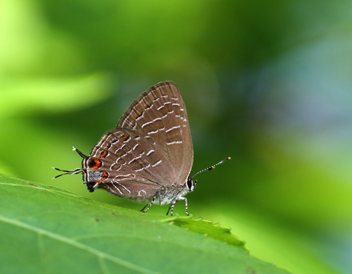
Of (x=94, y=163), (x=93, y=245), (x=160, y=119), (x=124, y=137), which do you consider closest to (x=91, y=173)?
(x=94, y=163)

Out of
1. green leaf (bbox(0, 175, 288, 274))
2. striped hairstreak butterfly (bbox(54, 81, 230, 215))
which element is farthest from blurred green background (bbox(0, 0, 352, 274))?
green leaf (bbox(0, 175, 288, 274))

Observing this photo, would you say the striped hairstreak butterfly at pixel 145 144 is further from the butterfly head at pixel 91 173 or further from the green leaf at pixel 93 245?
the green leaf at pixel 93 245

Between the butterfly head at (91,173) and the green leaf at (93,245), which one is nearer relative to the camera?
the green leaf at (93,245)

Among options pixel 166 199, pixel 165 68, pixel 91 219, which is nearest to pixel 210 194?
pixel 166 199

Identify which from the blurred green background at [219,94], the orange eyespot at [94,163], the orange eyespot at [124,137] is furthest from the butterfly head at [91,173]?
the blurred green background at [219,94]

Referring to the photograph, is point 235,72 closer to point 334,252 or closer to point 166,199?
point 166,199

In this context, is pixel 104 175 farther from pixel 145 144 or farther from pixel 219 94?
pixel 219 94

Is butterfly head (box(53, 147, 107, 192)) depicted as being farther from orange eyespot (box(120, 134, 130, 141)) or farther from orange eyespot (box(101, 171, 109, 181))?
orange eyespot (box(120, 134, 130, 141))
